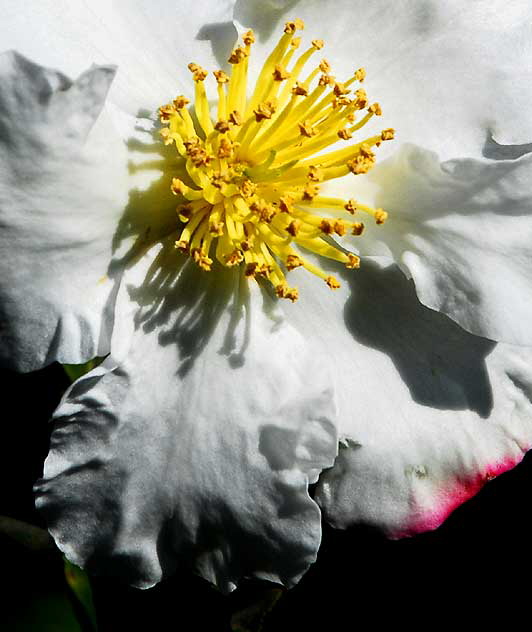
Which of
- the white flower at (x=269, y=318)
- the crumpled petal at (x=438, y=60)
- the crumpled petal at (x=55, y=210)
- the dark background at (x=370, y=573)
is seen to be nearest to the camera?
the crumpled petal at (x=55, y=210)

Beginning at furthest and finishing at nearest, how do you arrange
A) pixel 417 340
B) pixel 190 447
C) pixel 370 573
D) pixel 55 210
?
pixel 370 573 < pixel 417 340 < pixel 190 447 < pixel 55 210

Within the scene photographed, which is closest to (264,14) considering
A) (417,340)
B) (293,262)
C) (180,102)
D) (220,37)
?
(220,37)

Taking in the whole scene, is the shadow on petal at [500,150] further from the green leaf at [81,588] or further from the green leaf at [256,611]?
the green leaf at [81,588]

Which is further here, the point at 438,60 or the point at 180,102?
the point at 438,60

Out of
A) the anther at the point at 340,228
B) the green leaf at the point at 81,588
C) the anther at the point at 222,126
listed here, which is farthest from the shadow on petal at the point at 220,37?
the green leaf at the point at 81,588

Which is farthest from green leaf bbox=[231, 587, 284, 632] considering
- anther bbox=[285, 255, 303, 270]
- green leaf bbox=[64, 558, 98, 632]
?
anther bbox=[285, 255, 303, 270]

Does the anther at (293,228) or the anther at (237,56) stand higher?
the anther at (237,56)

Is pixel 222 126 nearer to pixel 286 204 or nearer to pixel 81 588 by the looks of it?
pixel 286 204
